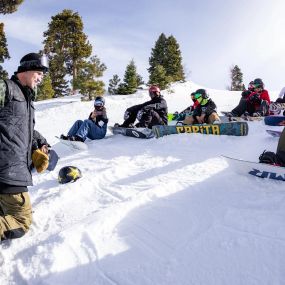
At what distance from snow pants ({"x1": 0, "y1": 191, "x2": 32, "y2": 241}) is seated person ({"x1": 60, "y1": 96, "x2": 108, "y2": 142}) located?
4463 millimetres

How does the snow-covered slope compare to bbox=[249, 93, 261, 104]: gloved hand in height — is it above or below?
below

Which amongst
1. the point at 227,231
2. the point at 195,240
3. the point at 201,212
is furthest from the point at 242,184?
the point at 195,240

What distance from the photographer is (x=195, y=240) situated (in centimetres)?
284

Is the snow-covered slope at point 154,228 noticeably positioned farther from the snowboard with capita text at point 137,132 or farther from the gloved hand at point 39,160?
the snowboard with capita text at point 137,132

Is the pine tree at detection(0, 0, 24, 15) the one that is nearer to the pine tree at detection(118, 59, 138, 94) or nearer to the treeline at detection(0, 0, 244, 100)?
the treeline at detection(0, 0, 244, 100)

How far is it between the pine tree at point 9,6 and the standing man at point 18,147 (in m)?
20.9

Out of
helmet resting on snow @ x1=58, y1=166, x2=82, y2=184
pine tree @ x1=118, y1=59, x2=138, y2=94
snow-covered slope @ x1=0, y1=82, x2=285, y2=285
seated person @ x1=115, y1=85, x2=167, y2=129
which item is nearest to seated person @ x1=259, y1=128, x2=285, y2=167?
snow-covered slope @ x1=0, y1=82, x2=285, y2=285

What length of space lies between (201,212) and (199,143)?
355 centimetres

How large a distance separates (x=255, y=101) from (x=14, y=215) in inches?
348

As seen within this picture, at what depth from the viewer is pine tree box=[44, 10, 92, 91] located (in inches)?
1148

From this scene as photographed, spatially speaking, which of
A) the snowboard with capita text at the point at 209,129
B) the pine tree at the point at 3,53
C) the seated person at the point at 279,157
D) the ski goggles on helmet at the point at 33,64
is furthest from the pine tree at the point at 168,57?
the ski goggles on helmet at the point at 33,64

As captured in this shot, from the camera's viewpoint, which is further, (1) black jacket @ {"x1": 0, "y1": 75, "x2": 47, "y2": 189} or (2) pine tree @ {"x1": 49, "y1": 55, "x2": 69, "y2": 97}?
(2) pine tree @ {"x1": 49, "y1": 55, "x2": 69, "y2": 97}

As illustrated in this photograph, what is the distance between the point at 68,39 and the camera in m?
29.3

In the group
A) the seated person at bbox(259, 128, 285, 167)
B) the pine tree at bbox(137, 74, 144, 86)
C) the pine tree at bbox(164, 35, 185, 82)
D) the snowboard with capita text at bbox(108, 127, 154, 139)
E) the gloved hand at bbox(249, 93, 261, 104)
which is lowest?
the snowboard with capita text at bbox(108, 127, 154, 139)
